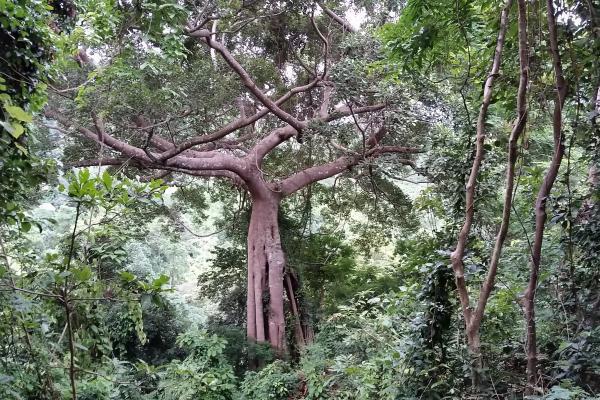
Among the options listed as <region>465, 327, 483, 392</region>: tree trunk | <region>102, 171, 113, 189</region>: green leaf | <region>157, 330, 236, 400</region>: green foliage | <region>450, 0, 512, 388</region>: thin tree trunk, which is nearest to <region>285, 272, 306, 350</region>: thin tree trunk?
<region>157, 330, 236, 400</region>: green foliage

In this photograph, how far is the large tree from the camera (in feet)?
13.2

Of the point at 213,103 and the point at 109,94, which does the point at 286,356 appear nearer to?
the point at 213,103

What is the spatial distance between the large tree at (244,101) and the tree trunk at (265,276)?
0.05ft

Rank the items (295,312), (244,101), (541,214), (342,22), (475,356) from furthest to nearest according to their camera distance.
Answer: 1. (295,312)
2. (244,101)
3. (342,22)
4. (475,356)
5. (541,214)

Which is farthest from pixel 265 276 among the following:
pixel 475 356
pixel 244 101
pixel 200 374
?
pixel 475 356

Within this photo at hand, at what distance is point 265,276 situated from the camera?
24.0ft

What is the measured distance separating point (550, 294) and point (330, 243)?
18.9 feet

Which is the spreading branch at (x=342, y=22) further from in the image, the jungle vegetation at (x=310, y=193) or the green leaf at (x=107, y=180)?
the green leaf at (x=107, y=180)

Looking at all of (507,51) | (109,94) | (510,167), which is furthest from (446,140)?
(109,94)

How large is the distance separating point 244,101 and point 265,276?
9.00 feet

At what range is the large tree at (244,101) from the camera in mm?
4020

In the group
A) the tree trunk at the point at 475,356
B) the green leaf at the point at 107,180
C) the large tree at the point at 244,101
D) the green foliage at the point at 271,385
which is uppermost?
the large tree at the point at 244,101

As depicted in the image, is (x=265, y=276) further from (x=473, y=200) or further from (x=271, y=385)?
(x=473, y=200)

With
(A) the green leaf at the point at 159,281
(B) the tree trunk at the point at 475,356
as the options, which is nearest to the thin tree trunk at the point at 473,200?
(B) the tree trunk at the point at 475,356
